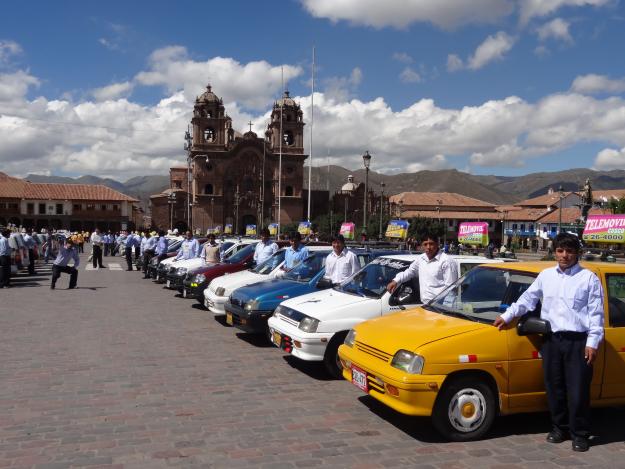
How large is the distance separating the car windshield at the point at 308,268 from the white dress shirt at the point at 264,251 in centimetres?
264

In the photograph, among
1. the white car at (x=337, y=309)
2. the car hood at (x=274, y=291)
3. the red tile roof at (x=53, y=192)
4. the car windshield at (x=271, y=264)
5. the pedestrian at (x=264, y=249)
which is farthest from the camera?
the red tile roof at (x=53, y=192)

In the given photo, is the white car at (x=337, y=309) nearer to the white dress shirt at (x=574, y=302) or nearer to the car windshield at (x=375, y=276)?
the car windshield at (x=375, y=276)

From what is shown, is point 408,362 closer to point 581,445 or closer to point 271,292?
point 581,445

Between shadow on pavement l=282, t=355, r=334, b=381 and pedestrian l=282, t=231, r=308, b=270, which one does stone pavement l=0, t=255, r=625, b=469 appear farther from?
pedestrian l=282, t=231, r=308, b=270

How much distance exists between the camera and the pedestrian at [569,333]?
487cm

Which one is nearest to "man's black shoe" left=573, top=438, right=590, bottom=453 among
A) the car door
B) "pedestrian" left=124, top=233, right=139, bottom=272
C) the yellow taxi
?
the yellow taxi

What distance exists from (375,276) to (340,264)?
113 cm

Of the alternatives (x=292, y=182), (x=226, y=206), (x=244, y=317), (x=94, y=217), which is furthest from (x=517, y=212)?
Result: (x=244, y=317)

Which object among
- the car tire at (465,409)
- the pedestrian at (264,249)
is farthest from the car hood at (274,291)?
the car tire at (465,409)

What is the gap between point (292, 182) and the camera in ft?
303

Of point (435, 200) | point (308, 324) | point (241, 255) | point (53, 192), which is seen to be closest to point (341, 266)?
point (308, 324)

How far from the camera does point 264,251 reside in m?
13.5

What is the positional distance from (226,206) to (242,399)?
88695mm

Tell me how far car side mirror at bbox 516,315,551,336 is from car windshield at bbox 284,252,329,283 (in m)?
5.20
